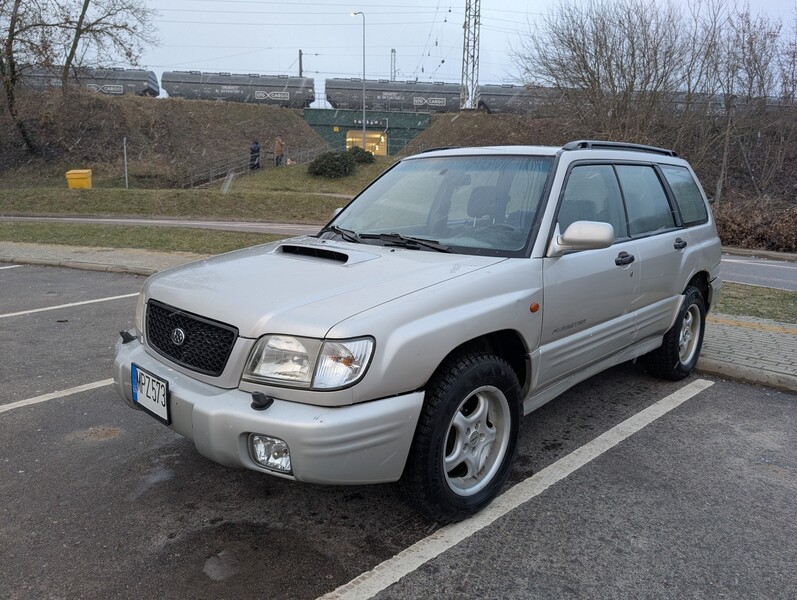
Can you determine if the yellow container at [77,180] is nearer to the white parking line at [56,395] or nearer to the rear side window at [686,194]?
the white parking line at [56,395]

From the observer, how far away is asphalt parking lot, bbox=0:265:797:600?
8.38 feet

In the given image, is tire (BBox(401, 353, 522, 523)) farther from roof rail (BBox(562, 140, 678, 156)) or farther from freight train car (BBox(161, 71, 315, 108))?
freight train car (BBox(161, 71, 315, 108))

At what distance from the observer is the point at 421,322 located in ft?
8.71

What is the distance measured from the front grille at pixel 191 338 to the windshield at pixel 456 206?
1.18 m

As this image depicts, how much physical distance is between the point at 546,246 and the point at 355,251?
3.35 ft

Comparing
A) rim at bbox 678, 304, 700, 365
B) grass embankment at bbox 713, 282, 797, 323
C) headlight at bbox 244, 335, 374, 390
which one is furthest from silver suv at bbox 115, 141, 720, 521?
grass embankment at bbox 713, 282, 797, 323

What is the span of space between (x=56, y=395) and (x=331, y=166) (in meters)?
30.0

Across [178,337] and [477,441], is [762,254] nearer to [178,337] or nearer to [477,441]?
[477,441]

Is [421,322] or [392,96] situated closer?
[421,322]

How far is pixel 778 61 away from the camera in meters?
26.7

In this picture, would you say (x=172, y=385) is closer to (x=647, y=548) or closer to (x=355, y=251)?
(x=355, y=251)

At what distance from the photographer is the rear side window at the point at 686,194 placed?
492 centimetres

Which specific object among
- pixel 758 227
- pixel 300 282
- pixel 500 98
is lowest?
pixel 758 227

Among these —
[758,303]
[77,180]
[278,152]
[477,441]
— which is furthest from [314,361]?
[278,152]
